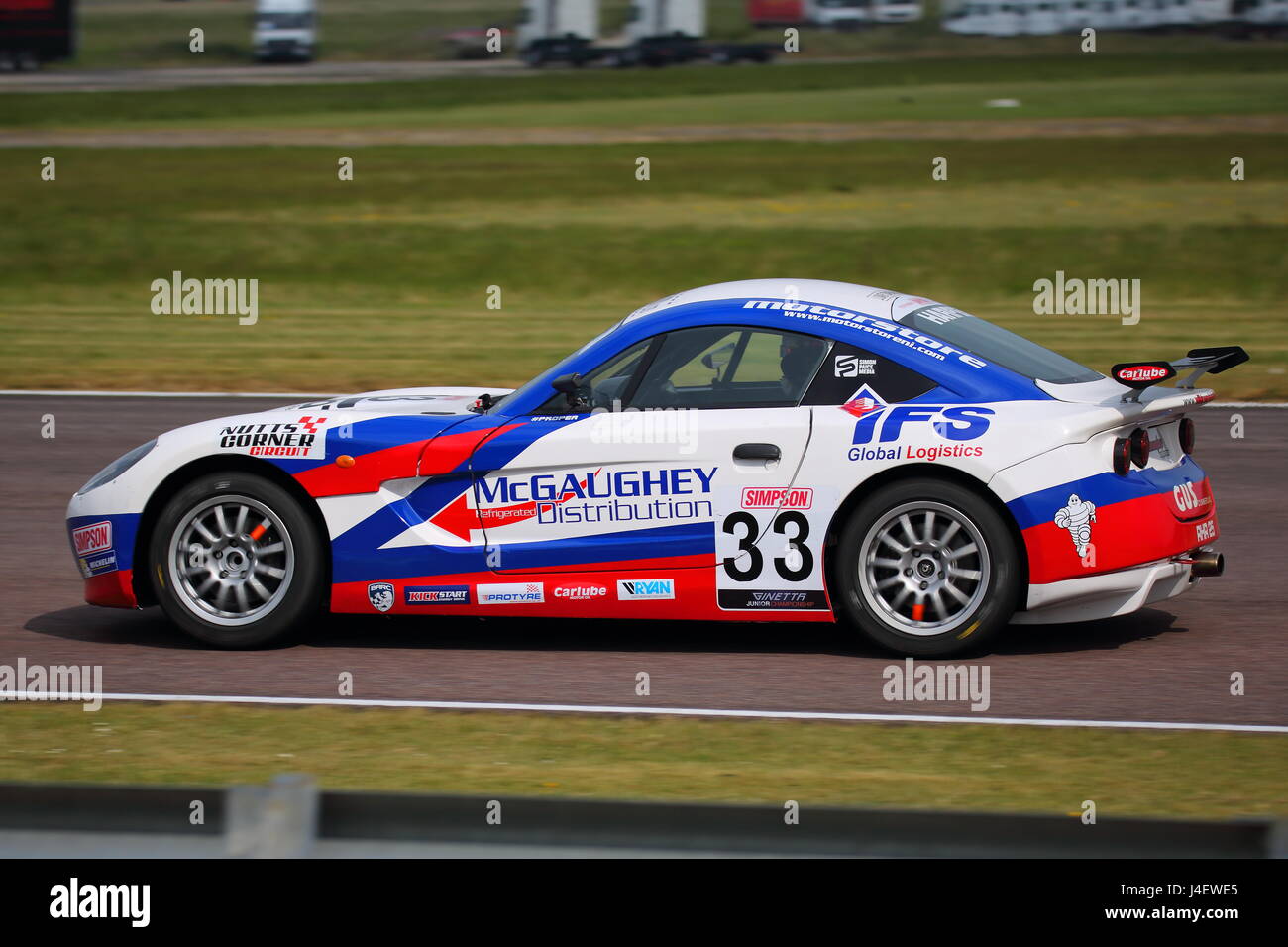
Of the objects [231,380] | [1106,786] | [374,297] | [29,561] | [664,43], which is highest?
[664,43]

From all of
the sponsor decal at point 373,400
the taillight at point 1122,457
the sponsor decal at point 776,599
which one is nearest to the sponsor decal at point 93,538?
the sponsor decal at point 373,400

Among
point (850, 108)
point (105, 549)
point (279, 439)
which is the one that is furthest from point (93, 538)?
point (850, 108)

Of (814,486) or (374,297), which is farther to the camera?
(374,297)

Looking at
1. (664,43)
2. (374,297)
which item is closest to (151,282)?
(374,297)

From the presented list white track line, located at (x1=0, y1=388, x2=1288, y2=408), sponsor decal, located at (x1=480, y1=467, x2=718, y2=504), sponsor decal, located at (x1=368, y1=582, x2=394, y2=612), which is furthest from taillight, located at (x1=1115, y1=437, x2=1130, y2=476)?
white track line, located at (x1=0, y1=388, x2=1288, y2=408)

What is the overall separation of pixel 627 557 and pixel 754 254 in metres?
17.1

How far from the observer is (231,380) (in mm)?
16297

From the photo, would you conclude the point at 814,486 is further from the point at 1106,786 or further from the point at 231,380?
the point at 231,380

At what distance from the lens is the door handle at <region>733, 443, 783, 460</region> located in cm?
695

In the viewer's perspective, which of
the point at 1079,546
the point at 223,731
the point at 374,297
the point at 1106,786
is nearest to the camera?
the point at 1106,786

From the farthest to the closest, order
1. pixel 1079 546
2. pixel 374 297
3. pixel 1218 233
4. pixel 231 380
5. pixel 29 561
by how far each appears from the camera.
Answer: pixel 1218 233
pixel 374 297
pixel 231 380
pixel 29 561
pixel 1079 546

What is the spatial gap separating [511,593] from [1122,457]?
2.53m

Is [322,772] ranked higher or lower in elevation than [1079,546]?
lower

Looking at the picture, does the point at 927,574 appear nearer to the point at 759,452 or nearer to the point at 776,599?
the point at 776,599
